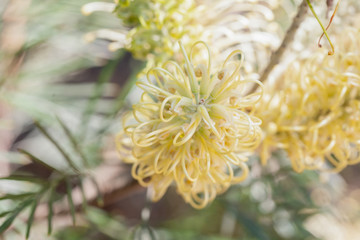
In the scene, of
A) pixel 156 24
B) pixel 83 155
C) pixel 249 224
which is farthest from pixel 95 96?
Result: pixel 249 224

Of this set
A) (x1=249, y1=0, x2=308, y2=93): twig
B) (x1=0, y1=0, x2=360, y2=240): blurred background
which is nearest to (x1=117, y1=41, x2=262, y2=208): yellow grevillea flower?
(x1=249, y1=0, x2=308, y2=93): twig

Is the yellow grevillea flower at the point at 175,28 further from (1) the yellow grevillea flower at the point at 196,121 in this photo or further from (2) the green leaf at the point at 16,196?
(2) the green leaf at the point at 16,196

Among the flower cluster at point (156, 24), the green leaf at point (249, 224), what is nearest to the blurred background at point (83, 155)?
the green leaf at point (249, 224)

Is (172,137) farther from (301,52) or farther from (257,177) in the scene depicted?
(257,177)

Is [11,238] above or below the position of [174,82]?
below

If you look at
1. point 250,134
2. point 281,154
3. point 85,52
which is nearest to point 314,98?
point 250,134

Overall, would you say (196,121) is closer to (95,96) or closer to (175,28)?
(175,28)
